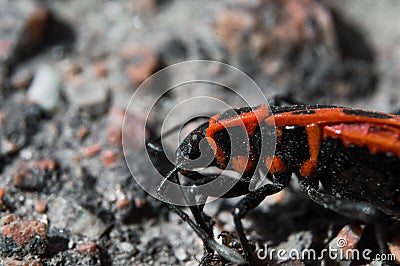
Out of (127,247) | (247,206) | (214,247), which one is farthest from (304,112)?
(127,247)

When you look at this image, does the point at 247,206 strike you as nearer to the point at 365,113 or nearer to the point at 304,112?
the point at 304,112

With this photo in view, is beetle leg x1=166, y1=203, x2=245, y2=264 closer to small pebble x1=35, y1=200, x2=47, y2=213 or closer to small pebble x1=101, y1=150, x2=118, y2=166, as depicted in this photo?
small pebble x1=101, y1=150, x2=118, y2=166

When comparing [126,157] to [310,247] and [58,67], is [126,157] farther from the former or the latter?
[310,247]

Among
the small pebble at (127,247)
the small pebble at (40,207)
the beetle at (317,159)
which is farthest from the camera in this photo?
the small pebble at (40,207)

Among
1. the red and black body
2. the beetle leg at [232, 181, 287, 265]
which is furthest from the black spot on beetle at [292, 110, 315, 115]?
the beetle leg at [232, 181, 287, 265]

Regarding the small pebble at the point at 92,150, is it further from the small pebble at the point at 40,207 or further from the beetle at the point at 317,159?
the beetle at the point at 317,159


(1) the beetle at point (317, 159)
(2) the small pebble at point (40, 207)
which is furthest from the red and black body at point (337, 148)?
(2) the small pebble at point (40, 207)

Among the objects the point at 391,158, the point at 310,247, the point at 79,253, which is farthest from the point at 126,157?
the point at 391,158
